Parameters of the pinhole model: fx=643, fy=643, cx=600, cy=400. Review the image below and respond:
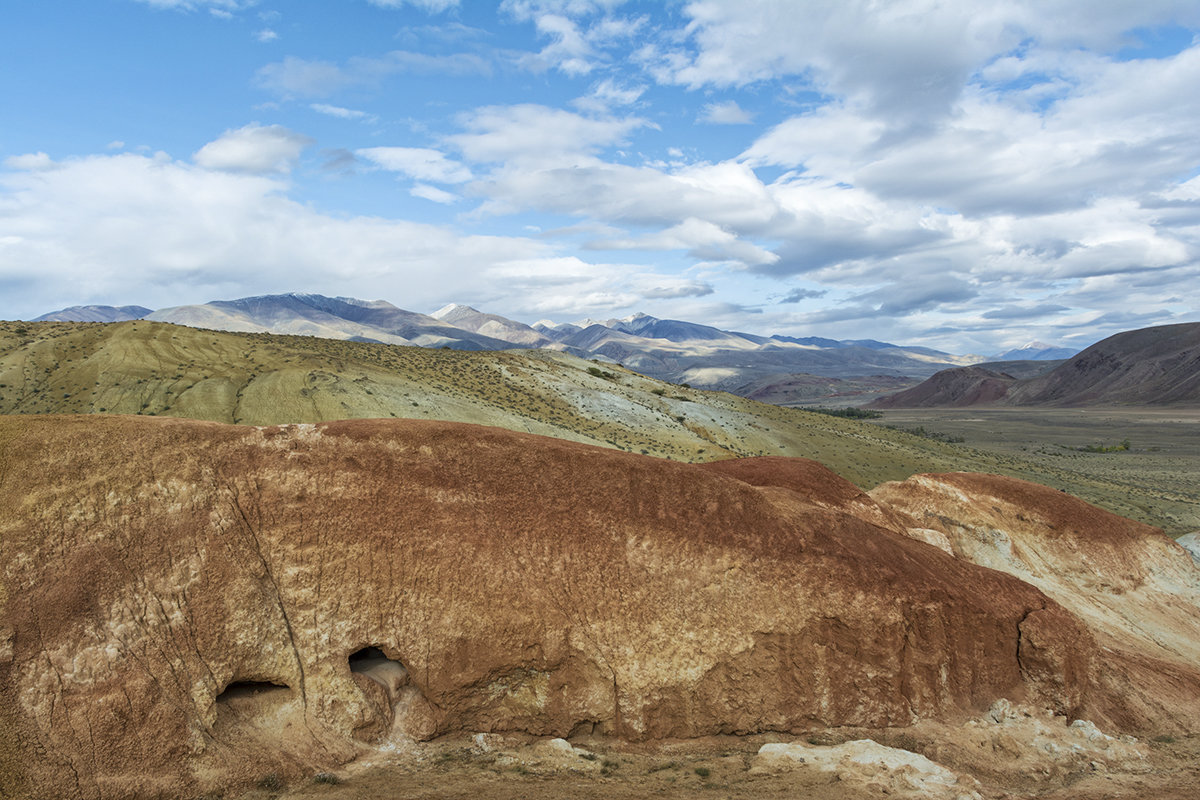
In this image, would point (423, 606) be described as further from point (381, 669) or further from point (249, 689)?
point (249, 689)

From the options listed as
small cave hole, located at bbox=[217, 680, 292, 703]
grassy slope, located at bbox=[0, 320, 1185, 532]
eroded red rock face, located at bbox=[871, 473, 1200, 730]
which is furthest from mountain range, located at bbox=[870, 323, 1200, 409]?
small cave hole, located at bbox=[217, 680, 292, 703]

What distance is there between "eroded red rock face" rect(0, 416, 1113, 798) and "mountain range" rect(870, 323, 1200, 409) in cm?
16857

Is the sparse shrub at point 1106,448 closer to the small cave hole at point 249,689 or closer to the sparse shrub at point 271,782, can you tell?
the small cave hole at point 249,689

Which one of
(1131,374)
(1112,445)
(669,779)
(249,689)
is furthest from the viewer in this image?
(1131,374)

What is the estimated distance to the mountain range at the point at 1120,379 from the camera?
147 metres

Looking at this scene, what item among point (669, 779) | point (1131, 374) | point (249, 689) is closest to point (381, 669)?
point (249, 689)

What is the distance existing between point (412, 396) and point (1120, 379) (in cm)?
18522

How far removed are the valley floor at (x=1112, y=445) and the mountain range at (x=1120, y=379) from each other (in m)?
14.8

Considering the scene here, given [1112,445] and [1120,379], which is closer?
[1112,445]

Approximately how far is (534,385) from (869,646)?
5895 cm

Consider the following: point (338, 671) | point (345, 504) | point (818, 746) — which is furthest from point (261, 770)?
point (818, 746)

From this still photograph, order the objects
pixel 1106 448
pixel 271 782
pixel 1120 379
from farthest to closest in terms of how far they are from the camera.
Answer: pixel 1120 379, pixel 1106 448, pixel 271 782

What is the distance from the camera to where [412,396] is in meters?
53.2

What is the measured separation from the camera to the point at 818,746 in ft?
47.3
